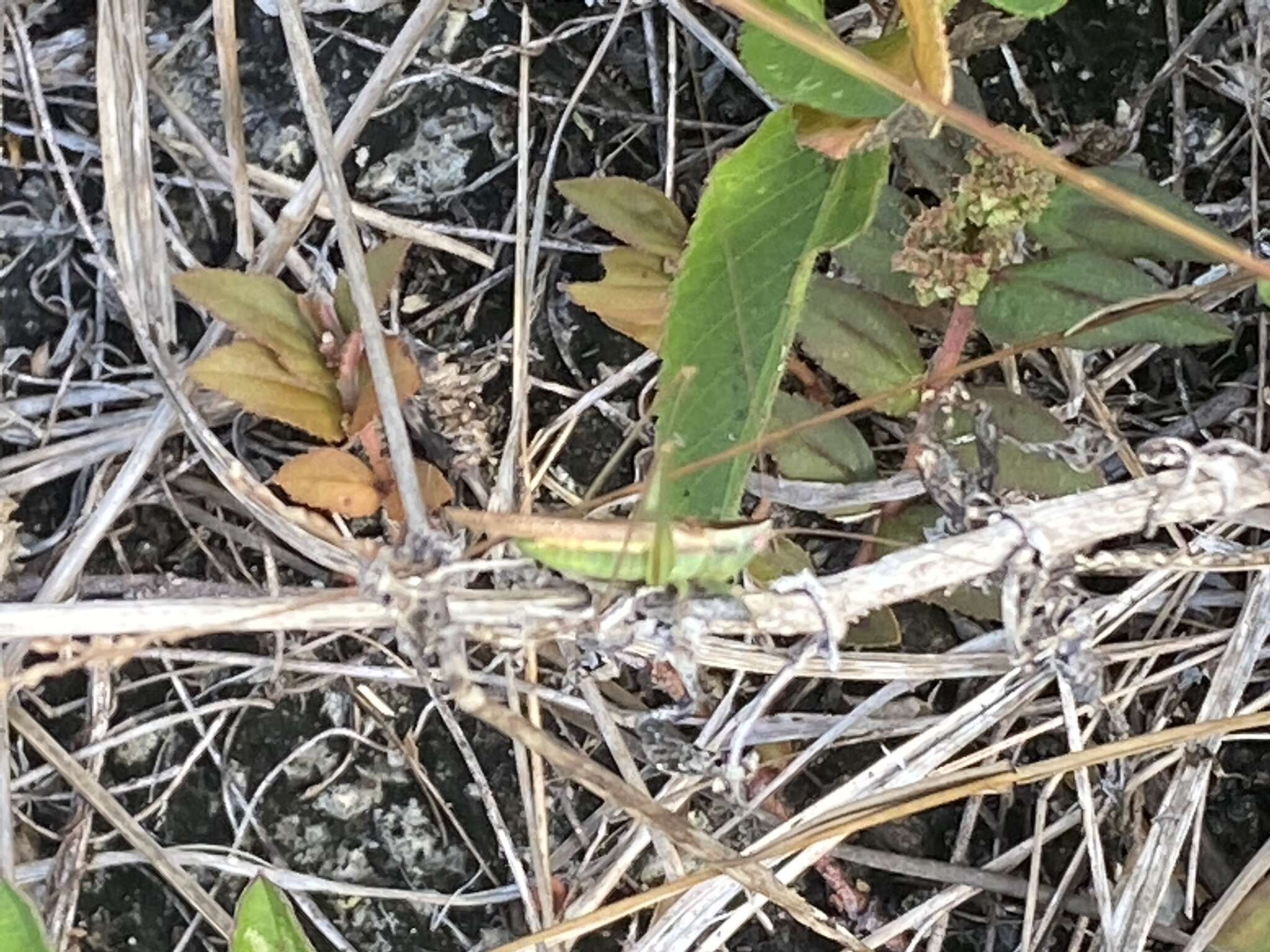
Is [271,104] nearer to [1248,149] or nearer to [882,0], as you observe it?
[882,0]

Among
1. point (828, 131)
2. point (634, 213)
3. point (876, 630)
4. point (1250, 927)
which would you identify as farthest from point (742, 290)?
point (1250, 927)

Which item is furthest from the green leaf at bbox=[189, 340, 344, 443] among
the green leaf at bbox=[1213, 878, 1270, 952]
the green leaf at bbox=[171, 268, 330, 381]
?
the green leaf at bbox=[1213, 878, 1270, 952]

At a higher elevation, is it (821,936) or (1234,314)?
(1234,314)

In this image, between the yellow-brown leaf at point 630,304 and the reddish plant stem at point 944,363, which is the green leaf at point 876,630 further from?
the yellow-brown leaf at point 630,304

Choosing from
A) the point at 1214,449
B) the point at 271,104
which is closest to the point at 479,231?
the point at 271,104

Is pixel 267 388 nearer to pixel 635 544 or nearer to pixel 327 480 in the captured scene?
pixel 327 480

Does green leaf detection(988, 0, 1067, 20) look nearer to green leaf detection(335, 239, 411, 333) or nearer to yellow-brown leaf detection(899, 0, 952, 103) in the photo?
yellow-brown leaf detection(899, 0, 952, 103)
